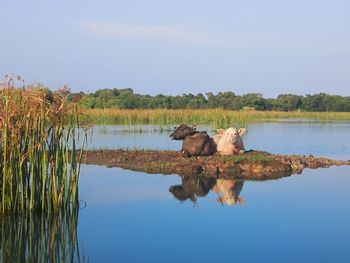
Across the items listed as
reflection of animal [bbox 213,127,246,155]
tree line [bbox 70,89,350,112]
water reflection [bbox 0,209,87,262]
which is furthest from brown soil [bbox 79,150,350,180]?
tree line [bbox 70,89,350,112]

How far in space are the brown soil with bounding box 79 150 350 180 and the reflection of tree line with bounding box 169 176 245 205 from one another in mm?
730

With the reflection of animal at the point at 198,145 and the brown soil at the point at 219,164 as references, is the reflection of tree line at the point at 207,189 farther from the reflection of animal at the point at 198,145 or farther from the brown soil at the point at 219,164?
the reflection of animal at the point at 198,145

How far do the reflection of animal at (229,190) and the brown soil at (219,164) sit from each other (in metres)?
0.82

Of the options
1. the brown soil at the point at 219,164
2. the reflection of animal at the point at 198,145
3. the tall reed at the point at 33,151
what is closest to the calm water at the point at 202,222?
the tall reed at the point at 33,151

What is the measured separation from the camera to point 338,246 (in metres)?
6.26

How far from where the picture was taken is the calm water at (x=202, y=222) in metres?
5.98

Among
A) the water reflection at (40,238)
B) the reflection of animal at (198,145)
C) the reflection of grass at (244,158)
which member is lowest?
the water reflection at (40,238)

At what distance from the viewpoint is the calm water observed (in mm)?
5984

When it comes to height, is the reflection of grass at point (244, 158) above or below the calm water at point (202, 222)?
above

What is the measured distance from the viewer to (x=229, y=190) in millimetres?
9875

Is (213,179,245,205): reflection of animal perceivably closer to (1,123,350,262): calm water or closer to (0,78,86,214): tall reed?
(1,123,350,262): calm water

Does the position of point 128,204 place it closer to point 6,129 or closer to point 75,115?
point 75,115

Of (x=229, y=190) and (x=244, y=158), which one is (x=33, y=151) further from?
(x=244, y=158)

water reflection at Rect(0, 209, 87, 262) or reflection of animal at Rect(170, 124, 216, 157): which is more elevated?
reflection of animal at Rect(170, 124, 216, 157)
